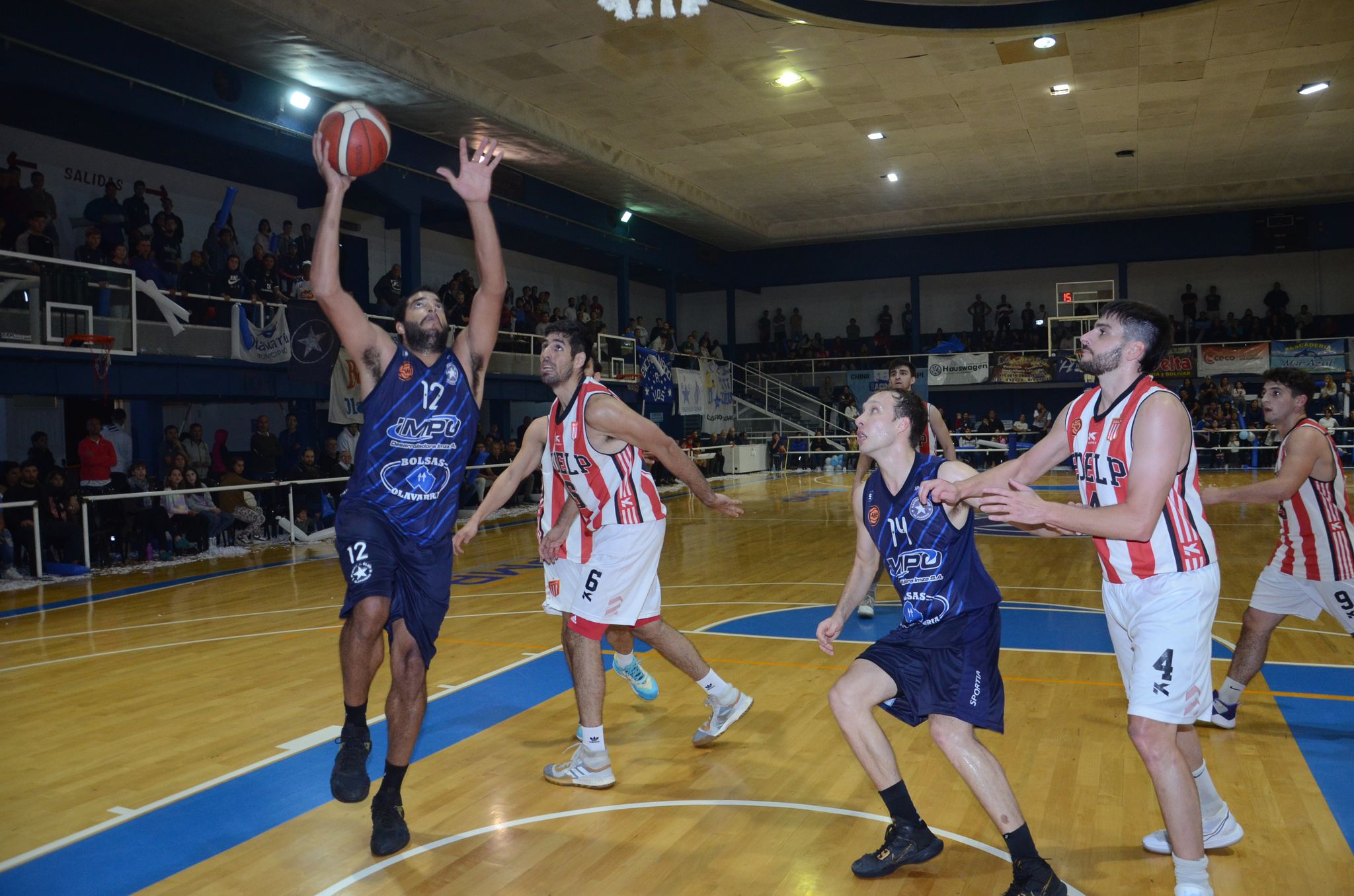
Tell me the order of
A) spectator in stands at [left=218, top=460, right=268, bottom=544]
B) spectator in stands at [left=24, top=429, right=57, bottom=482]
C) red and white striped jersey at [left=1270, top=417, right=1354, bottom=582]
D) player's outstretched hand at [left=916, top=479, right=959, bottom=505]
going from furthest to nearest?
spectator in stands at [left=218, top=460, right=268, bottom=544] → spectator in stands at [left=24, top=429, right=57, bottom=482] → red and white striped jersey at [left=1270, top=417, right=1354, bottom=582] → player's outstretched hand at [left=916, top=479, right=959, bottom=505]

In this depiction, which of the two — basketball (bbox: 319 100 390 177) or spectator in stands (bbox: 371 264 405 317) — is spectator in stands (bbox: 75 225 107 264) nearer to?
spectator in stands (bbox: 371 264 405 317)

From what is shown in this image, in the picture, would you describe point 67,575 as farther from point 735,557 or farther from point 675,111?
point 675,111

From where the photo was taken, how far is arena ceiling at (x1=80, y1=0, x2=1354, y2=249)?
12695mm

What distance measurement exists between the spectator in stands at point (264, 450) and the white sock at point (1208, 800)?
1279 centimetres

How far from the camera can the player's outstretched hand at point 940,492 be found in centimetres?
304

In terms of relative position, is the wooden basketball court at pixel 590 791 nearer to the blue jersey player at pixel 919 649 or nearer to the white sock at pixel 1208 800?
the white sock at pixel 1208 800

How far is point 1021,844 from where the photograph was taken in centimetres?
297

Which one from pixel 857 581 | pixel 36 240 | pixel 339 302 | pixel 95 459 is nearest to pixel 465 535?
pixel 339 302

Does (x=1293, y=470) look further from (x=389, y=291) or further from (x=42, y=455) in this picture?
(x=389, y=291)

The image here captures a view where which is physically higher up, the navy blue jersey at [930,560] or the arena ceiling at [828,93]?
the arena ceiling at [828,93]

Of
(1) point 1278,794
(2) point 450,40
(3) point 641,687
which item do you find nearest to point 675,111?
(2) point 450,40

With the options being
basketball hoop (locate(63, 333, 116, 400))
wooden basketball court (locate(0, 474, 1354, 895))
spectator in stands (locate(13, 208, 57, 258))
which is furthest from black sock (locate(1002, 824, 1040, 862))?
spectator in stands (locate(13, 208, 57, 258))

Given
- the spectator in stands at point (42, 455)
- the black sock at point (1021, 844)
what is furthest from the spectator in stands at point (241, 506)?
the black sock at point (1021, 844)

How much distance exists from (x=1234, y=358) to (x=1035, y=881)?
86.2 ft
